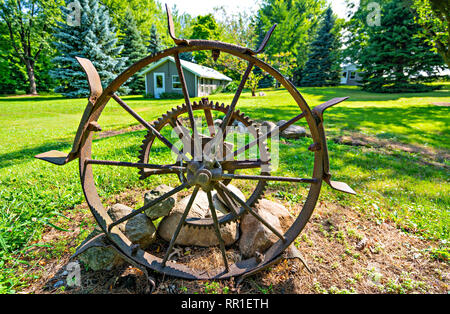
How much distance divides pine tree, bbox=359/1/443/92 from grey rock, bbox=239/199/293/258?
22.6 metres

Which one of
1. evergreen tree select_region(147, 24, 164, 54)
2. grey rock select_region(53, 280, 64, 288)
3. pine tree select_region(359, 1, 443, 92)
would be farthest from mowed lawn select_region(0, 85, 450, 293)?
evergreen tree select_region(147, 24, 164, 54)

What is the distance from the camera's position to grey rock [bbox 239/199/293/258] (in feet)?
7.87

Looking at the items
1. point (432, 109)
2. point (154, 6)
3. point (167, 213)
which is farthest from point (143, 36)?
point (167, 213)

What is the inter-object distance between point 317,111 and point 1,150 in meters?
8.28

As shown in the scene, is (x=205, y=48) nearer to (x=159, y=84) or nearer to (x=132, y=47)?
(x=159, y=84)

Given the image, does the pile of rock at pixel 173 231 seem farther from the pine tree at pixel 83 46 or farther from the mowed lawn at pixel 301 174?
the pine tree at pixel 83 46

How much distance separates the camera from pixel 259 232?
2414mm

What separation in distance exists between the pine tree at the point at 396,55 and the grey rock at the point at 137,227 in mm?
23768

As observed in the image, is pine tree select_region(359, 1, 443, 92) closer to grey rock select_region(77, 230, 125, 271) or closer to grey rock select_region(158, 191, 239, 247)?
grey rock select_region(158, 191, 239, 247)

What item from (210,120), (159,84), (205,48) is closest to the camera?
(205,48)

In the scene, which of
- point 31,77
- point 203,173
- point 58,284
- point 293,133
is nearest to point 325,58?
point 293,133

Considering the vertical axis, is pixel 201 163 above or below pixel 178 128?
below

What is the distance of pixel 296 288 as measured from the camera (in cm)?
214

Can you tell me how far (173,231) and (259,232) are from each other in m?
1.02
